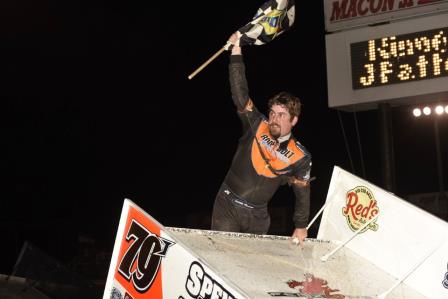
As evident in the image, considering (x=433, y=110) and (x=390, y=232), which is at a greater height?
(x=433, y=110)

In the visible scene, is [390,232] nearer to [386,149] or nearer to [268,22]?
[268,22]

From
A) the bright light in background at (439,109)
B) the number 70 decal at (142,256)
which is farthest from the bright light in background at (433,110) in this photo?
the number 70 decal at (142,256)

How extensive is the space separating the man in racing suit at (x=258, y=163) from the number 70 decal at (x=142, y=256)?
1.39 meters

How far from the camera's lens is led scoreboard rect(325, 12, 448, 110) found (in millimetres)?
8789

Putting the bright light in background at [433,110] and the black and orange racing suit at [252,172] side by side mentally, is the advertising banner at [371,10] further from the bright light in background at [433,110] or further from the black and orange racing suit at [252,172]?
the black and orange racing suit at [252,172]

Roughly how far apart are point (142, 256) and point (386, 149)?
682 centimetres

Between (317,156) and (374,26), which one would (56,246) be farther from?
(317,156)

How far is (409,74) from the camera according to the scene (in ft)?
29.4

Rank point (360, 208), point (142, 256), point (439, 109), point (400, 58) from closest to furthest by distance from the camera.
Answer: point (142, 256), point (360, 208), point (400, 58), point (439, 109)

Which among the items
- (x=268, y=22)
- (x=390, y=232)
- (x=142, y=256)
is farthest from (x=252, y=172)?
(x=142, y=256)

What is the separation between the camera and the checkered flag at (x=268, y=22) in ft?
15.6

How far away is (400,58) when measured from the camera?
29.5 feet

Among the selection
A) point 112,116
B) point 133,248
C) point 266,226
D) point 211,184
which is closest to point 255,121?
point 266,226

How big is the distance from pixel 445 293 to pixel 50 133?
15.0 m
